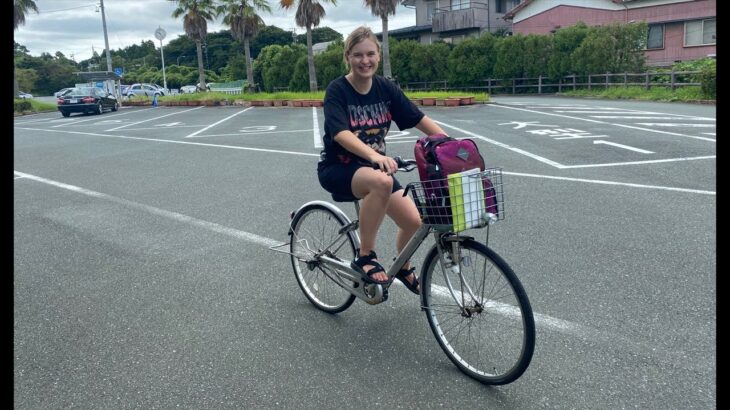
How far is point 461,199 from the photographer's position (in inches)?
106

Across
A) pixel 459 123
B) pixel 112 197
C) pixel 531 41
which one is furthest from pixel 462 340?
pixel 531 41

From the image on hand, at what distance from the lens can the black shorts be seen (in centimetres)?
335

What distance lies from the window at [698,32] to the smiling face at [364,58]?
34.0 metres

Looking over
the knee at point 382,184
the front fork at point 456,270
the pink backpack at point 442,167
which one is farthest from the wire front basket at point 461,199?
the knee at point 382,184

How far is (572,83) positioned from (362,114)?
30340 mm

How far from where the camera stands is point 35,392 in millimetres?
3020

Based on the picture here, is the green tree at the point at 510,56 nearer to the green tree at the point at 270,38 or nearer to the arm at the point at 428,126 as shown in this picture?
the arm at the point at 428,126

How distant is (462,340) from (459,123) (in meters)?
13.1

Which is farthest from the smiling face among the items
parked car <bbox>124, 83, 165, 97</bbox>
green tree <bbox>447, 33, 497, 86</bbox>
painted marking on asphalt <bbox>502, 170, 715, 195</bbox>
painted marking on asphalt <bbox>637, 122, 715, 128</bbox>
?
parked car <bbox>124, 83, 165, 97</bbox>

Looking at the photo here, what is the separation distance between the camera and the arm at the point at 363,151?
295 cm

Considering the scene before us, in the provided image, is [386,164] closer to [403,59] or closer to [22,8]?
[403,59]

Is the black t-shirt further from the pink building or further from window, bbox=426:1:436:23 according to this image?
window, bbox=426:1:436:23

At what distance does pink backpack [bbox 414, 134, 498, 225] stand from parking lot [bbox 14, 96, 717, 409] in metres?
0.91

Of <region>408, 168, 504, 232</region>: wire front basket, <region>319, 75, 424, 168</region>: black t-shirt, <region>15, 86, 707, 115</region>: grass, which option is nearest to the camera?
<region>408, 168, 504, 232</region>: wire front basket
